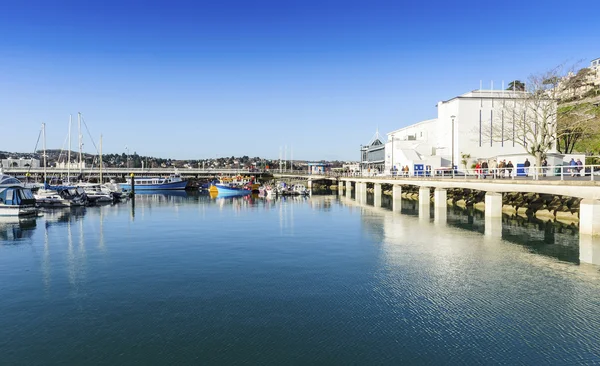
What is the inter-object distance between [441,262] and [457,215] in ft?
103

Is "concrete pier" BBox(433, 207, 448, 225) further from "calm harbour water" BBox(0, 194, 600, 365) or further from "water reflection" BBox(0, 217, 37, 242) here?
"water reflection" BBox(0, 217, 37, 242)

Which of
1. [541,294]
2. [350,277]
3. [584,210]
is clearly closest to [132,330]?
[350,277]

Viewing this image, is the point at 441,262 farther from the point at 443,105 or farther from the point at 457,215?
the point at 443,105

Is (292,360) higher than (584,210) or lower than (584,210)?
lower

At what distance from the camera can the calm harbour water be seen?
13.9 m

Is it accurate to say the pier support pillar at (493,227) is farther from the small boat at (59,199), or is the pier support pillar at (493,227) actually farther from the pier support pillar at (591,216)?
the small boat at (59,199)

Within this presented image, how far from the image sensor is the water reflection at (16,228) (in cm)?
3916

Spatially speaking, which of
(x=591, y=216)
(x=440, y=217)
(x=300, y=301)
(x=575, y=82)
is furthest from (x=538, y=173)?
(x=575, y=82)

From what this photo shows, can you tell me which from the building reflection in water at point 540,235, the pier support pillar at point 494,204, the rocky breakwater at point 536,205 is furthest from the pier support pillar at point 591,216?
the rocky breakwater at point 536,205

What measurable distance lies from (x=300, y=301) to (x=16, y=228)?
41.4 m

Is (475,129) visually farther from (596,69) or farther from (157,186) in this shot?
(596,69)

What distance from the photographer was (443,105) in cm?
10419

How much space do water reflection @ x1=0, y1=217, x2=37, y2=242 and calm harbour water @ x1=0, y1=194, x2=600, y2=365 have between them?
161 inches

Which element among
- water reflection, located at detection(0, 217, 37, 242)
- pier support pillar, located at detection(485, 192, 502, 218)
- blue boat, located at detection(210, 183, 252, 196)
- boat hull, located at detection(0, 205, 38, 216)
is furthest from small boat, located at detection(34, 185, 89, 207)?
pier support pillar, located at detection(485, 192, 502, 218)
